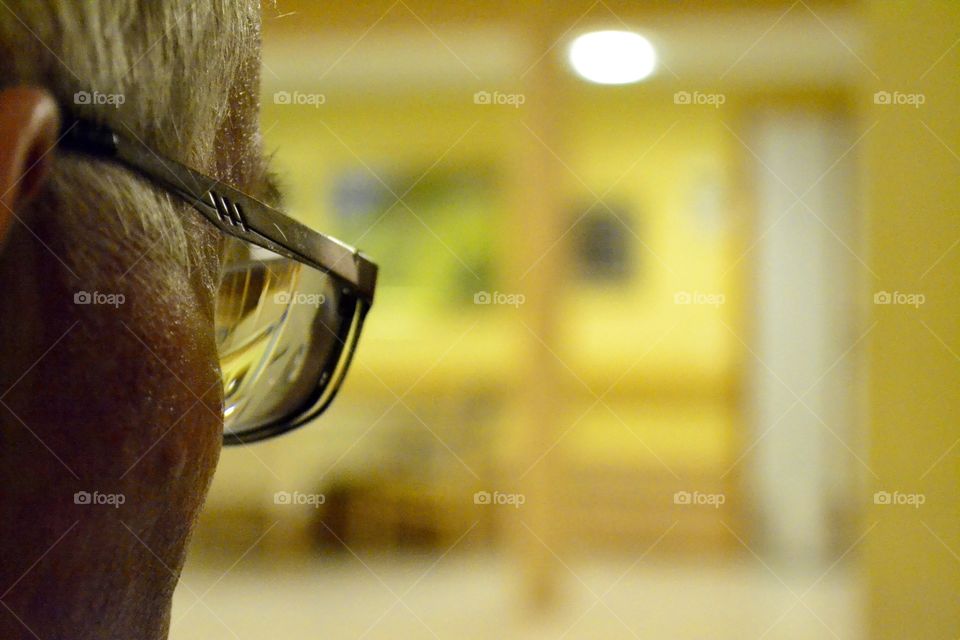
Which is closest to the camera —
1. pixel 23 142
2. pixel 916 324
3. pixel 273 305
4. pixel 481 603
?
pixel 23 142

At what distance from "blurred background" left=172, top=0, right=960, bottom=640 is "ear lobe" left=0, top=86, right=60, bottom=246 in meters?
1.27

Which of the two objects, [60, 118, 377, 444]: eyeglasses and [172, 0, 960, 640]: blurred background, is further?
[172, 0, 960, 640]: blurred background

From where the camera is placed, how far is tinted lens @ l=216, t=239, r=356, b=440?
0.53 m

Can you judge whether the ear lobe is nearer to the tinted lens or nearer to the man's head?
the man's head

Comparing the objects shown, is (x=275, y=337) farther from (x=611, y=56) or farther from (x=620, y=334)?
(x=620, y=334)

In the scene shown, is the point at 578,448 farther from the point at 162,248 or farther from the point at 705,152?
the point at 162,248

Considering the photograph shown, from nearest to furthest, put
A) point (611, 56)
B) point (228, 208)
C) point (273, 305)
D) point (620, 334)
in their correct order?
point (228, 208)
point (273, 305)
point (611, 56)
point (620, 334)

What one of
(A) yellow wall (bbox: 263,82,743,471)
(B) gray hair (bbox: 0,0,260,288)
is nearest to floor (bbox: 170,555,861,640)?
(A) yellow wall (bbox: 263,82,743,471)

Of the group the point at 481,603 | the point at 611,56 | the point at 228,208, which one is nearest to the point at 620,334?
the point at 611,56

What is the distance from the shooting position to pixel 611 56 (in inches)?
112

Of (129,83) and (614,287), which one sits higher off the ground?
(614,287)

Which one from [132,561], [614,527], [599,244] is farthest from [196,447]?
[599,244]

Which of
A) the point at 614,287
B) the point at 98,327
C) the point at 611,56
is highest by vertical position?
the point at 611,56

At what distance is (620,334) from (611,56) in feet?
6.25
